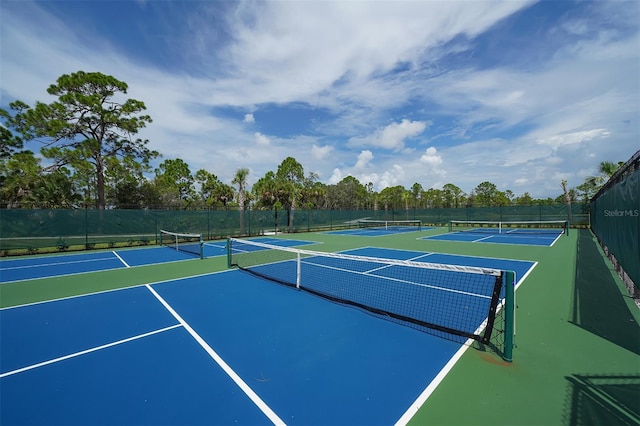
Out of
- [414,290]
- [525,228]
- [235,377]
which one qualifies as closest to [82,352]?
[235,377]

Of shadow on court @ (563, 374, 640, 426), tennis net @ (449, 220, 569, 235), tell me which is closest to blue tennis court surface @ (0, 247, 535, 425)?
shadow on court @ (563, 374, 640, 426)

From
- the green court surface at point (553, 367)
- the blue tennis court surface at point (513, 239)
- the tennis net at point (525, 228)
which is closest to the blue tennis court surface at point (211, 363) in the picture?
the green court surface at point (553, 367)

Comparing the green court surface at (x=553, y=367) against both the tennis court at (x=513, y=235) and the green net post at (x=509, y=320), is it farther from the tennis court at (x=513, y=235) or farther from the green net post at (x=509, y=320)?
the tennis court at (x=513, y=235)

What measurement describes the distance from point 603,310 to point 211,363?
24.6ft

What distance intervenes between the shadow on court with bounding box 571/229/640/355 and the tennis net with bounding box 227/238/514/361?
4.44ft

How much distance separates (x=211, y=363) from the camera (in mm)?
3859

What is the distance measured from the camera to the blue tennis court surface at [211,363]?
2.97m

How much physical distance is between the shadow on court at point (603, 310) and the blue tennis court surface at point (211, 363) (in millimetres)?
2748

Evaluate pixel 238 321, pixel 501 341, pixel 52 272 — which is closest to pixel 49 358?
pixel 238 321

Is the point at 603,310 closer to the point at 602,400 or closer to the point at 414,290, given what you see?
the point at 414,290

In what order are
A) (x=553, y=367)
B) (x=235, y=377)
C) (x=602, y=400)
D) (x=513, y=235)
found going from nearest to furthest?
(x=602, y=400), (x=235, y=377), (x=553, y=367), (x=513, y=235)

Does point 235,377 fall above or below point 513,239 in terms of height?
below

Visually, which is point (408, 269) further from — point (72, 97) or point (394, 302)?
point (72, 97)

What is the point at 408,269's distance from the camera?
30.6ft
